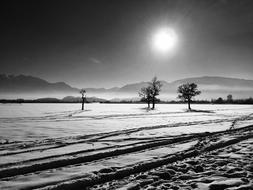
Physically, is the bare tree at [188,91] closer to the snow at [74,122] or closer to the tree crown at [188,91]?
the tree crown at [188,91]

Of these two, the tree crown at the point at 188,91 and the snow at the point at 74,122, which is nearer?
the snow at the point at 74,122

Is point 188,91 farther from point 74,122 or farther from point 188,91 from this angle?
point 74,122

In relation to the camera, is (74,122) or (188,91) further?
(188,91)

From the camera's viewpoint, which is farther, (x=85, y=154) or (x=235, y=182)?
(x=85, y=154)

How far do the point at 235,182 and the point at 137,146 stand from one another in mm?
4164

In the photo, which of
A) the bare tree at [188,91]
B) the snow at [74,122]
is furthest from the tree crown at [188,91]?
the snow at [74,122]

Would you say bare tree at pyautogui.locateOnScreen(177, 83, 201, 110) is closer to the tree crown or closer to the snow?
the tree crown

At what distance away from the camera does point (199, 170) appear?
5.04 m

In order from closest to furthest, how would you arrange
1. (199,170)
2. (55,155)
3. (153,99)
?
(199,170) → (55,155) → (153,99)

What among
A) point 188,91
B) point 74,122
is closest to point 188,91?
point 188,91

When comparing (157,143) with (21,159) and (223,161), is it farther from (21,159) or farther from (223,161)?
(21,159)

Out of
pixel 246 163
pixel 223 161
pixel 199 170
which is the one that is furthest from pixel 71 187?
pixel 246 163

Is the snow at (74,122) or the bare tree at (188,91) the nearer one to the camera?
the snow at (74,122)

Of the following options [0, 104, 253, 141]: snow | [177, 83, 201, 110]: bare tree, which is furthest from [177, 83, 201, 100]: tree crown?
[0, 104, 253, 141]: snow
